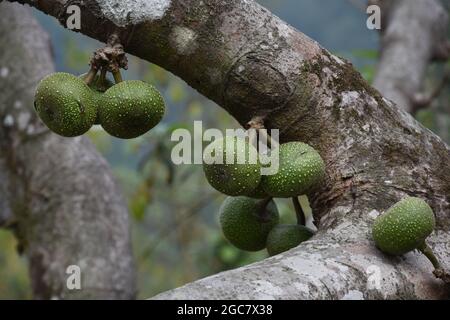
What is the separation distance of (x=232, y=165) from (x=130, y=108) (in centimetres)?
19

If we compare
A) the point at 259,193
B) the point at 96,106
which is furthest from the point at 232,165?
the point at 96,106

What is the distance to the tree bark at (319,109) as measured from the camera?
1137 millimetres

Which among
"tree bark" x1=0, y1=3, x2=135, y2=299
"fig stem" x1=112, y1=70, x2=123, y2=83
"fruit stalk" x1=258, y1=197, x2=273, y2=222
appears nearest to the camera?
"fig stem" x1=112, y1=70, x2=123, y2=83

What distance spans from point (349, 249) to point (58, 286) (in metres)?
1.49

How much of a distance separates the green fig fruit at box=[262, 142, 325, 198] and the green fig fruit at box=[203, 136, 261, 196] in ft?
0.11

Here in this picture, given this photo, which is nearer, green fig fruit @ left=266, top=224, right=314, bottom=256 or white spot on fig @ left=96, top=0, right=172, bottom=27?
white spot on fig @ left=96, top=0, right=172, bottom=27

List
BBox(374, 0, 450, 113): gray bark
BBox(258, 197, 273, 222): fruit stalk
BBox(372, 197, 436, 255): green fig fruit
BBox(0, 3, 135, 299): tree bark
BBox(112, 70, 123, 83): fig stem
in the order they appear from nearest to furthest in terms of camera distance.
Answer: BBox(372, 197, 436, 255): green fig fruit → BBox(112, 70, 123, 83): fig stem → BBox(258, 197, 273, 222): fruit stalk → BBox(0, 3, 135, 299): tree bark → BBox(374, 0, 450, 113): gray bark

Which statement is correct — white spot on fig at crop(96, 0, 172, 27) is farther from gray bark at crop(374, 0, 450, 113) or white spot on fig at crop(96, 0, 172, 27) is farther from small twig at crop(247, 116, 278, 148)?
gray bark at crop(374, 0, 450, 113)

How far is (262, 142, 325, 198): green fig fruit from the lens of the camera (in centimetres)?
114

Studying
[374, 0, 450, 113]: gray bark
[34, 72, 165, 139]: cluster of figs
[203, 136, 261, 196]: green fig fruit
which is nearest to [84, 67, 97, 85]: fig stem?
[34, 72, 165, 139]: cluster of figs

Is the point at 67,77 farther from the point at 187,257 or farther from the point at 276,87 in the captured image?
the point at 187,257

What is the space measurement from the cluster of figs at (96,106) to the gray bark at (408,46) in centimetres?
175

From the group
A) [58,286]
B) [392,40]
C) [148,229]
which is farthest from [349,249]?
[148,229]

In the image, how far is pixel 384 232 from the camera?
3.62ft
